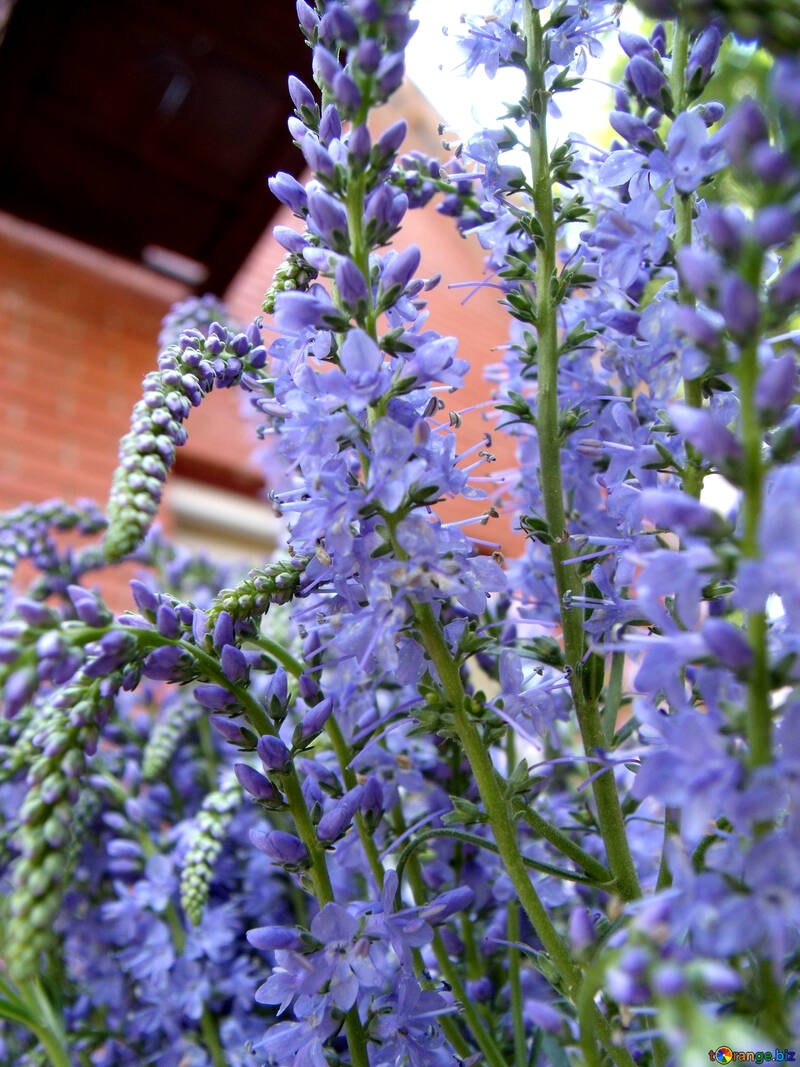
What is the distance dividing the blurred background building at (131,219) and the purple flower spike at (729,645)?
3.16 ft

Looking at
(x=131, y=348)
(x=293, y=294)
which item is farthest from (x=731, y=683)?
(x=131, y=348)

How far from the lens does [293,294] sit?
0.41m

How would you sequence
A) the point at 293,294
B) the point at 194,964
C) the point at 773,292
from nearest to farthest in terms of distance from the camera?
the point at 773,292 < the point at 293,294 < the point at 194,964

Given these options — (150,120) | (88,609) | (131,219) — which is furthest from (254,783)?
(131,219)

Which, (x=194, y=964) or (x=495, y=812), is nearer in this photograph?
(x=495, y=812)

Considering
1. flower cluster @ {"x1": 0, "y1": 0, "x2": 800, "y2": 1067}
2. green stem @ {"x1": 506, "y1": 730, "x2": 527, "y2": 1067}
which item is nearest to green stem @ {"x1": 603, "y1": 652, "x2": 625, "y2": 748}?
flower cluster @ {"x1": 0, "y1": 0, "x2": 800, "y2": 1067}

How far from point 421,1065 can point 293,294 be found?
1.13 feet

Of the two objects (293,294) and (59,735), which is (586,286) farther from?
(59,735)

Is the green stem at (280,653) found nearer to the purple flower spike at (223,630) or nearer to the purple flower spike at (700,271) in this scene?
the purple flower spike at (223,630)

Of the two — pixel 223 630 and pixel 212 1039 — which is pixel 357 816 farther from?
pixel 212 1039

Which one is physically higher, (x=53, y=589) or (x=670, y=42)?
(x=670, y=42)

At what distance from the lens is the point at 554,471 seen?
0.51 meters

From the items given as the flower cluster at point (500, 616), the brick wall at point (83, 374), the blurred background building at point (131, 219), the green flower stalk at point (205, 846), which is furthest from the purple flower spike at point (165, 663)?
the brick wall at point (83, 374)

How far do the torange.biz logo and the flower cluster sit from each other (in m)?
0.01
